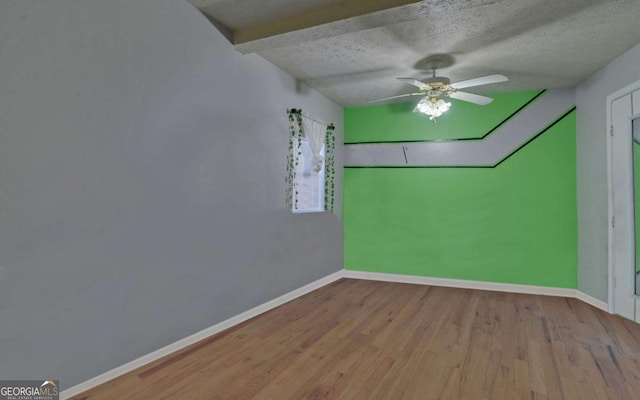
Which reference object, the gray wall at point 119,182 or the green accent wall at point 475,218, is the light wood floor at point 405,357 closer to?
the gray wall at point 119,182

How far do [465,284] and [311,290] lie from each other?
2.11 m

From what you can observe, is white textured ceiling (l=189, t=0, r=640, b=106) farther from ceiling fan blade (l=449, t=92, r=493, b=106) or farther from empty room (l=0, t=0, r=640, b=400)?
ceiling fan blade (l=449, t=92, r=493, b=106)

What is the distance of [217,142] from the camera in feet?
9.43

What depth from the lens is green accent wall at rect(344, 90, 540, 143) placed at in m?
4.52

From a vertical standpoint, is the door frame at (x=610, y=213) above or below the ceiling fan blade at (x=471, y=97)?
below

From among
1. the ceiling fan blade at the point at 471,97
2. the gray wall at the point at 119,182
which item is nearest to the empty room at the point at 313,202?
the gray wall at the point at 119,182

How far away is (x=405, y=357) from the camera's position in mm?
2443

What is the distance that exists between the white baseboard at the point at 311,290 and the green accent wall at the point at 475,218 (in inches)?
3.2

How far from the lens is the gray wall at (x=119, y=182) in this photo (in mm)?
1714

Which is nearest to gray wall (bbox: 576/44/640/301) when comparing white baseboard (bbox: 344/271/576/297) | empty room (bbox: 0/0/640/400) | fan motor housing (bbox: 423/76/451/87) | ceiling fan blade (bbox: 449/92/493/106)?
empty room (bbox: 0/0/640/400)

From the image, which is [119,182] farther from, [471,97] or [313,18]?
[471,97]

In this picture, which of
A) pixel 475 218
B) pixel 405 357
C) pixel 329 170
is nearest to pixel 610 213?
pixel 475 218

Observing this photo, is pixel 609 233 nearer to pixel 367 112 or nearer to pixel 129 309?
pixel 367 112

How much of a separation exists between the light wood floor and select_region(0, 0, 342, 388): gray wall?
13.2 inches
